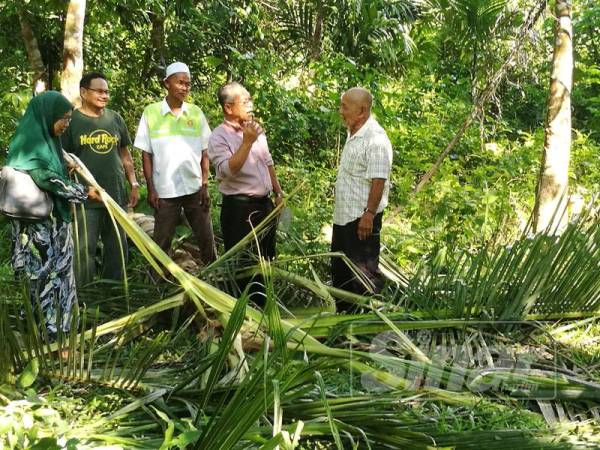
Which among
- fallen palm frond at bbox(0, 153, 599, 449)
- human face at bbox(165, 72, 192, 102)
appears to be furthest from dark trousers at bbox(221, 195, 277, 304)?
human face at bbox(165, 72, 192, 102)

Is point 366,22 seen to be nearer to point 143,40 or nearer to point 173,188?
point 143,40

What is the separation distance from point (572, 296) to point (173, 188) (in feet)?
7.13

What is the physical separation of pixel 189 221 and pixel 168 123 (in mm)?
577

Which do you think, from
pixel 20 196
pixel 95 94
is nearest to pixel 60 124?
pixel 20 196

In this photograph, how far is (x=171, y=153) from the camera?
4.27 metres

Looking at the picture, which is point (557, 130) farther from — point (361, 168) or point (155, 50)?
point (155, 50)

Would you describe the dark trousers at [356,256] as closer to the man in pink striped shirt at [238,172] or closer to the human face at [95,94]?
the man in pink striped shirt at [238,172]

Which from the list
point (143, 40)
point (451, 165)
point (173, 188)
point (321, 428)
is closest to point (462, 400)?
point (321, 428)

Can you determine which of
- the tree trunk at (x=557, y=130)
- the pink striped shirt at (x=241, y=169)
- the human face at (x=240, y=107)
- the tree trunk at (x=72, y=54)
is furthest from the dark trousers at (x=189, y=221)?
the tree trunk at (x=557, y=130)

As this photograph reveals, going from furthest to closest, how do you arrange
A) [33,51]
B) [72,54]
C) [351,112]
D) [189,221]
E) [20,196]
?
[33,51], [72,54], [189,221], [351,112], [20,196]

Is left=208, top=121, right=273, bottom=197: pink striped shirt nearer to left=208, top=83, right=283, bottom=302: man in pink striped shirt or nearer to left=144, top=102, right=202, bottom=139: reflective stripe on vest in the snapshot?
left=208, top=83, right=283, bottom=302: man in pink striped shirt

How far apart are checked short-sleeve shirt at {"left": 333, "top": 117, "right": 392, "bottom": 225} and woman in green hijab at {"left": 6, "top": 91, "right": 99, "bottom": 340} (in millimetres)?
1273

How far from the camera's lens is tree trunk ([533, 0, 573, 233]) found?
17.7 ft

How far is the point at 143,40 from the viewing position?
8508 mm
